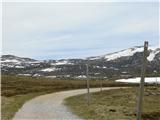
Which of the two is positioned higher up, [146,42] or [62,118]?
[146,42]

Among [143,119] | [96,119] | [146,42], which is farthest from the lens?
[143,119]

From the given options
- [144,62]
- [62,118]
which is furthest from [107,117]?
[144,62]

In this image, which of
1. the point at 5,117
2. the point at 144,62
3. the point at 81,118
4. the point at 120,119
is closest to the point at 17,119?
the point at 5,117

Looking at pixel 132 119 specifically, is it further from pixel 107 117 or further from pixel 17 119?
pixel 17 119

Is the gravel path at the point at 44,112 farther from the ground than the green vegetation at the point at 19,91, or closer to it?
farther from the ground

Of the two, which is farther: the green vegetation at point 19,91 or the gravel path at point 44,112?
the green vegetation at point 19,91

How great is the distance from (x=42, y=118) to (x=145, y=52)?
15.8 meters

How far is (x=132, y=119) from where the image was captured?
95.1 feet

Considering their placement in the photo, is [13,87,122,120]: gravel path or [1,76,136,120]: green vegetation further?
[1,76,136,120]: green vegetation

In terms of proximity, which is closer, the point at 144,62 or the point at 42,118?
the point at 144,62

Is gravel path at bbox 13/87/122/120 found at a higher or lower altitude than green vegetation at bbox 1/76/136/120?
higher

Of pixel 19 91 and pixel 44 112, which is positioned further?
pixel 19 91

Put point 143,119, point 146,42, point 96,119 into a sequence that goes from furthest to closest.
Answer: point 143,119
point 96,119
point 146,42

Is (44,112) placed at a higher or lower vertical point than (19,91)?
higher
